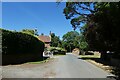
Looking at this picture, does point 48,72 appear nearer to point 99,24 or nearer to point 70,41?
point 99,24

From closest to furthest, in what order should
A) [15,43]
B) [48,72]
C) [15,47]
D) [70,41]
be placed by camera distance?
[48,72] < [15,47] < [15,43] < [70,41]

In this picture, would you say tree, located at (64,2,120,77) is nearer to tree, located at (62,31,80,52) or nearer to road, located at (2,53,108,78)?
road, located at (2,53,108,78)

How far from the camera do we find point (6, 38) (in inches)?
961

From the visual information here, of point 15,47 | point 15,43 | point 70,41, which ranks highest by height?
point 70,41

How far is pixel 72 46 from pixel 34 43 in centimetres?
10451

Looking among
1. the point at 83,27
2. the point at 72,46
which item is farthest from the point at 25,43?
the point at 72,46

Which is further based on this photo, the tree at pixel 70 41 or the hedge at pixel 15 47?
the tree at pixel 70 41

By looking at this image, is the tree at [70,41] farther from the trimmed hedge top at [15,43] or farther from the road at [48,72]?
the road at [48,72]

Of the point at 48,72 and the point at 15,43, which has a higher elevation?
the point at 15,43

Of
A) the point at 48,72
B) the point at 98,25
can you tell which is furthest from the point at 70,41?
the point at 48,72

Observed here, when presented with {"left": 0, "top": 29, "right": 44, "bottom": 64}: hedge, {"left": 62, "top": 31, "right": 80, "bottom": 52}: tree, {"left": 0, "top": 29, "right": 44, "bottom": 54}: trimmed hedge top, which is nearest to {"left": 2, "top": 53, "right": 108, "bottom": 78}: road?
{"left": 0, "top": 29, "right": 44, "bottom": 64}: hedge

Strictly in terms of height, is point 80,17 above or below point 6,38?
above

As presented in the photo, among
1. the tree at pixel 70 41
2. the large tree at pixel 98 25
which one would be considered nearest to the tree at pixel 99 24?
the large tree at pixel 98 25

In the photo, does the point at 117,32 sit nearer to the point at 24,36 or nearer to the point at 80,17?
the point at 24,36
